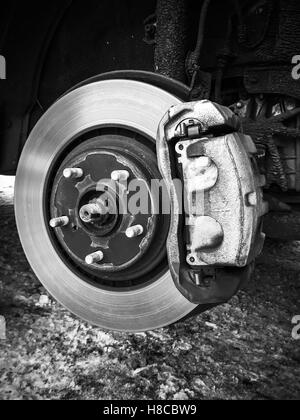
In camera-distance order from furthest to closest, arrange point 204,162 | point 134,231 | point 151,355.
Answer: point 151,355, point 134,231, point 204,162

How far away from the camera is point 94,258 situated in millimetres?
837

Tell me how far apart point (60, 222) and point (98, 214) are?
13 cm

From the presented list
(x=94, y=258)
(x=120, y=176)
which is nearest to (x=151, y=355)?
(x=94, y=258)

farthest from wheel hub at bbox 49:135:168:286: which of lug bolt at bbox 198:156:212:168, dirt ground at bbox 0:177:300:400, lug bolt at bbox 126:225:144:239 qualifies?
dirt ground at bbox 0:177:300:400

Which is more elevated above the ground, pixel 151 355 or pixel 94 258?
pixel 94 258

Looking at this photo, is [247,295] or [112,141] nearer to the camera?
[112,141]

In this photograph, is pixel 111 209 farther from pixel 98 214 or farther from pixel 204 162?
pixel 204 162

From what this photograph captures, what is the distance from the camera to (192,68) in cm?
98

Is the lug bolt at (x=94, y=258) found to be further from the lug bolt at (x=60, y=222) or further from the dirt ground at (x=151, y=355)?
the dirt ground at (x=151, y=355)

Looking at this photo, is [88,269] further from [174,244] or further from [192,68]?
[192,68]

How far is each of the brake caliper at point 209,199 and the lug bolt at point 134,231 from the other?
9 cm

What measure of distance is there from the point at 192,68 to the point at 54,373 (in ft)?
2.82

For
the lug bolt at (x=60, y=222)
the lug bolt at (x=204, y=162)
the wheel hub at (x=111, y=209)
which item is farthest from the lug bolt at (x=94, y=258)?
the lug bolt at (x=204, y=162)
